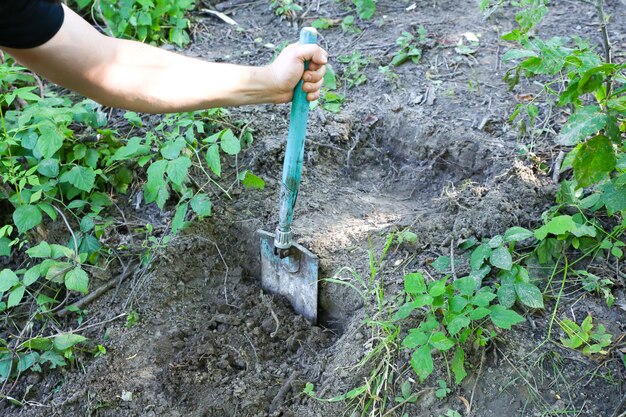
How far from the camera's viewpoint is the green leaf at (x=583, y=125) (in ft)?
5.90

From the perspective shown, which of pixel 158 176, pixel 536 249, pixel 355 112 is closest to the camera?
pixel 536 249

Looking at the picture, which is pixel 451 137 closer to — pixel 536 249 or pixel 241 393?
pixel 536 249

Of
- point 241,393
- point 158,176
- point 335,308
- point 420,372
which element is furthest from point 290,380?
point 158,176

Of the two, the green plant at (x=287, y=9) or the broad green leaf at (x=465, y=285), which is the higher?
the green plant at (x=287, y=9)

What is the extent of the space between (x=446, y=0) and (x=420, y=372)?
2.60 meters

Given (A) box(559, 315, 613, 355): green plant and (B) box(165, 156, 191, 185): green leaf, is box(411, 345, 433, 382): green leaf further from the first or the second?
(B) box(165, 156, 191, 185): green leaf

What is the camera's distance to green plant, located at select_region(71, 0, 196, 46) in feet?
11.3

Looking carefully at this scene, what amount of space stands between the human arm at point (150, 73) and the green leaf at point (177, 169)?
1.49ft

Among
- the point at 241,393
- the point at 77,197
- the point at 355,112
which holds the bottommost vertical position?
the point at 241,393

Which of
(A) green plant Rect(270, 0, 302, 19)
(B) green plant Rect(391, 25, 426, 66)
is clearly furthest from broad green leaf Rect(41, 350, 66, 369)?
(A) green plant Rect(270, 0, 302, 19)

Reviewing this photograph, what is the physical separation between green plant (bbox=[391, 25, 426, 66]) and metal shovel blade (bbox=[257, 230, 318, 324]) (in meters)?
1.33

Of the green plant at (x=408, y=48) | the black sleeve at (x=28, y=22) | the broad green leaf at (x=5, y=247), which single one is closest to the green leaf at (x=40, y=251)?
the broad green leaf at (x=5, y=247)

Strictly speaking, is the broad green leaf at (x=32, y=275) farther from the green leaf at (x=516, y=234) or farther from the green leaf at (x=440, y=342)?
the green leaf at (x=516, y=234)

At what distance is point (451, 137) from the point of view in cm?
281
